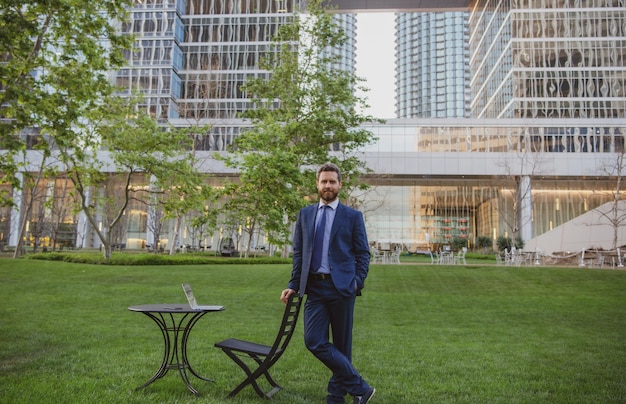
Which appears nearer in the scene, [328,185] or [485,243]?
[328,185]

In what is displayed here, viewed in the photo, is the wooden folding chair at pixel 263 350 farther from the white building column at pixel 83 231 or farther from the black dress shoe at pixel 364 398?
the white building column at pixel 83 231

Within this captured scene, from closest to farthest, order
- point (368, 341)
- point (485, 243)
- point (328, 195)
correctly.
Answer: point (328, 195) → point (368, 341) → point (485, 243)

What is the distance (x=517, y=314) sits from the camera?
12.2 meters

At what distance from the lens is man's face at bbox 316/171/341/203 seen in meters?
4.62

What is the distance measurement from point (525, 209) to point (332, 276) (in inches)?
1905

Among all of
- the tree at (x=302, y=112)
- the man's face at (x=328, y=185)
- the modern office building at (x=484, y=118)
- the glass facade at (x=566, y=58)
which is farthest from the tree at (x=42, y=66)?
the glass facade at (x=566, y=58)

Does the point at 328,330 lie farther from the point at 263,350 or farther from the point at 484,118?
the point at 484,118

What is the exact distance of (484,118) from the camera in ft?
162

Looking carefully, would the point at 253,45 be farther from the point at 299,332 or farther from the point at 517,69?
the point at 299,332

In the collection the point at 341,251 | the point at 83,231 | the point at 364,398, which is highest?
the point at 83,231

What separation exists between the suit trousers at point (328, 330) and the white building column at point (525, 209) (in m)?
45.6

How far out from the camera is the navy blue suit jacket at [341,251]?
14.6 ft

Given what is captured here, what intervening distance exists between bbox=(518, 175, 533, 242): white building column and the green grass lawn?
3069 cm

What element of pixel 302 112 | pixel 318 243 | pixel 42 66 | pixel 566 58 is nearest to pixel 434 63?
pixel 566 58
